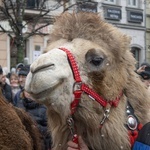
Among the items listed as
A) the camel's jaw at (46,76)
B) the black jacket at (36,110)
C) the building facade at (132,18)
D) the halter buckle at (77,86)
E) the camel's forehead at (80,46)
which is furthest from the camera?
the building facade at (132,18)

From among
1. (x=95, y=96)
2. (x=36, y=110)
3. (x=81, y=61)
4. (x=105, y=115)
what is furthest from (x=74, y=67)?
(x=36, y=110)

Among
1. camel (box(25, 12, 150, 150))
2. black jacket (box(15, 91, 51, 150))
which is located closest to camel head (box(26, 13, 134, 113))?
camel (box(25, 12, 150, 150))

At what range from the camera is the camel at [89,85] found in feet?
7.34

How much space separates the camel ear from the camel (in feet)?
0.36

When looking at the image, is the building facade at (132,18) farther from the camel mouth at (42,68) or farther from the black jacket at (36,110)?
the camel mouth at (42,68)

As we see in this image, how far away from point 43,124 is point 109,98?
2455 mm

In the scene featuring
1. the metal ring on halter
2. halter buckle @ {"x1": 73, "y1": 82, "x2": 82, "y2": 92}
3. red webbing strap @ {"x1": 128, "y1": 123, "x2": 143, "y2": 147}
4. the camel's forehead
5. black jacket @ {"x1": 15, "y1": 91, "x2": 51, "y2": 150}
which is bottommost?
black jacket @ {"x1": 15, "y1": 91, "x2": 51, "y2": 150}

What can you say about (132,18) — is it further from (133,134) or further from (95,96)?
(95,96)

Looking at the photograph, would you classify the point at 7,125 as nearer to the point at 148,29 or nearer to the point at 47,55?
the point at 47,55

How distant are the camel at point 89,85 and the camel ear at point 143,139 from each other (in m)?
0.11

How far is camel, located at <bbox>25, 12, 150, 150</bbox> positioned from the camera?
224cm

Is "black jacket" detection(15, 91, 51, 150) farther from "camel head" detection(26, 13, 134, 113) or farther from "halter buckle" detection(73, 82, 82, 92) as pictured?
"halter buckle" detection(73, 82, 82, 92)

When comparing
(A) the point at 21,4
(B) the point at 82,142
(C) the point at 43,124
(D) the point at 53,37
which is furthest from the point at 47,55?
(A) the point at 21,4

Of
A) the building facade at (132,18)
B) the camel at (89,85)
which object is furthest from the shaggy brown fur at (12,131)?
the building facade at (132,18)
